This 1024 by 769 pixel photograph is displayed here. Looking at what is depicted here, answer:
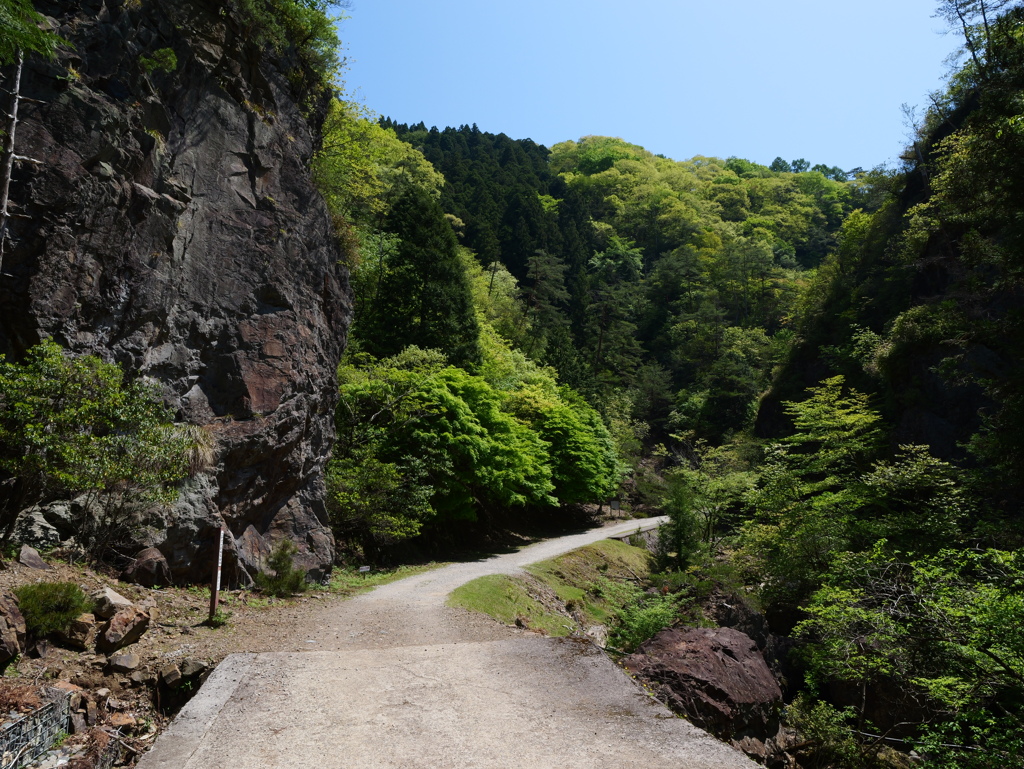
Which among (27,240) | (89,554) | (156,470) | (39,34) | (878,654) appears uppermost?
(39,34)

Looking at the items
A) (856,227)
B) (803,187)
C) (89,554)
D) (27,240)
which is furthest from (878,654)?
(803,187)

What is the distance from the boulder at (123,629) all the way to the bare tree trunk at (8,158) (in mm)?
5630

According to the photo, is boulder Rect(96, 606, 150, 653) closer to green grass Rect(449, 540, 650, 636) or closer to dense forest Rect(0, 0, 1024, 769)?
dense forest Rect(0, 0, 1024, 769)

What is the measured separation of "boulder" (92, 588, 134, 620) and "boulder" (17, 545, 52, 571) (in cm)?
137

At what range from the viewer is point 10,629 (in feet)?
19.9

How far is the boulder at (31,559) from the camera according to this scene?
Answer: 823 cm

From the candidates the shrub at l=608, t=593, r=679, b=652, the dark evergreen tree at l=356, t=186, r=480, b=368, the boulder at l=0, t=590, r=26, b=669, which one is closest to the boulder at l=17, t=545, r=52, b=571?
the boulder at l=0, t=590, r=26, b=669

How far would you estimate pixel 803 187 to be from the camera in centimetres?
8225

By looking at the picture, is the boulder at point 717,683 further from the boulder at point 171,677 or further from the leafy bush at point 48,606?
the leafy bush at point 48,606

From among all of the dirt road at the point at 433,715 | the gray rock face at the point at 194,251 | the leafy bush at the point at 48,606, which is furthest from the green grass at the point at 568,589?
the leafy bush at the point at 48,606

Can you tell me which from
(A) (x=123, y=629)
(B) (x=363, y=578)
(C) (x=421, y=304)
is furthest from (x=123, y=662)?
(C) (x=421, y=304)

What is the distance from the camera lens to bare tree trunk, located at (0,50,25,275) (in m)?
8.92

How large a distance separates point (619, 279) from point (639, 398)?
1816 centimetres

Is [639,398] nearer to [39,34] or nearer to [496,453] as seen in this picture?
[496,453]
